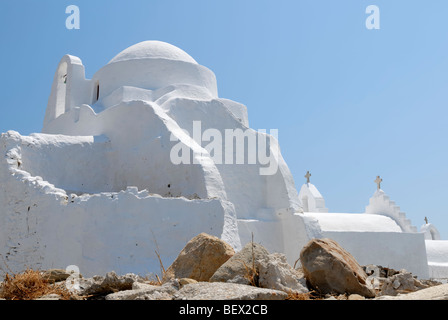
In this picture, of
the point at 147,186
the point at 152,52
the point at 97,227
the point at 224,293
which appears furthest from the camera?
the point at 152,52

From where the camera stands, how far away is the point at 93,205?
27.0 ft

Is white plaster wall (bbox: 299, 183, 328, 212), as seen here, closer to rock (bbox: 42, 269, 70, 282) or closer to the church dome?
the church dome

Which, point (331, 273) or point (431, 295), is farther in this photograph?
point (331, 273)

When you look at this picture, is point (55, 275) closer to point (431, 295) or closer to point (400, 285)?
point (400, 285)

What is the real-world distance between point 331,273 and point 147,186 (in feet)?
22.7

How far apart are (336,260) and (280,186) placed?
8343 mm

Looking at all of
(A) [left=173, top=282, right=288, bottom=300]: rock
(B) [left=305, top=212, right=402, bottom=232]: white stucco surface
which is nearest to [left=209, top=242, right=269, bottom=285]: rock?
(A) [left=173, top=282, right=288, bottom=300]: rock

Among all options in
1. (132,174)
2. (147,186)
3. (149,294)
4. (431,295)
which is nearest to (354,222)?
(147,186)

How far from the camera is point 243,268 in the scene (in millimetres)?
4094

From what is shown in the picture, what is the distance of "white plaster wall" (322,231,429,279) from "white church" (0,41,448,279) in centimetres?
3

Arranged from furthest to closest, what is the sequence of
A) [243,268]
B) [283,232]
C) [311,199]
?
[311,199] → [283,232] → [243,268]

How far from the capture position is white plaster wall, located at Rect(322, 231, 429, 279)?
1266 centimetres

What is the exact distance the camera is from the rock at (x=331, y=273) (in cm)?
395
